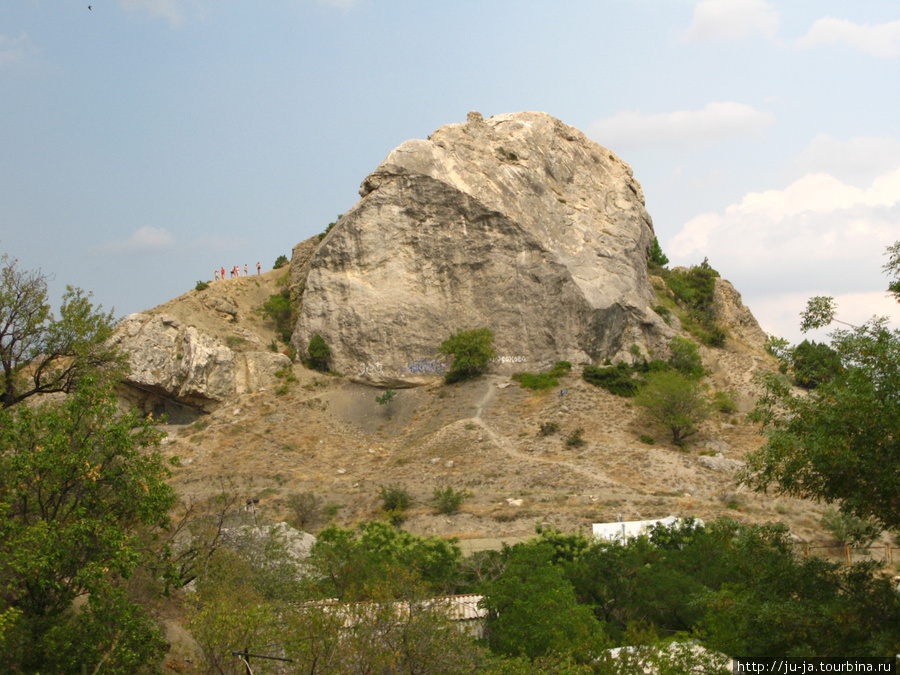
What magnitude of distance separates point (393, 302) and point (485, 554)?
2856 cm

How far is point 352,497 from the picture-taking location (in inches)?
1387

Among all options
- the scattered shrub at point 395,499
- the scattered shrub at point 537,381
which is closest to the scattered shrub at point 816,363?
the scattered shrub at point 395,499

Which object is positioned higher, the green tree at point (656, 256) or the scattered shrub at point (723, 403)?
the green tree at point (656, 256)

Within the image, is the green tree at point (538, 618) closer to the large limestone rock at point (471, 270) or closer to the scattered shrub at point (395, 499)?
the scattered shrub at point (395, 499)

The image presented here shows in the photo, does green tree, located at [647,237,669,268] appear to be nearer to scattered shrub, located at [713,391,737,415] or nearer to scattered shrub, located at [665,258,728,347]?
scattered shrub, located at [665,258,728,347]

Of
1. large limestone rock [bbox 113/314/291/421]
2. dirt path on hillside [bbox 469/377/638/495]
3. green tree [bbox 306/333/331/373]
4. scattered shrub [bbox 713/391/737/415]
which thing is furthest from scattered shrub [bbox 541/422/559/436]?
large limestone rock [bbox 113/314/291/421]

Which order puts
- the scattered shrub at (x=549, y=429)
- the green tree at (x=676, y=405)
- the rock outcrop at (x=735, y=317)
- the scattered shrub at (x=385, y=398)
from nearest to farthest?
the green tree at (x=676, y=405), the scattered shrub at (x=549, y=429), the scattered shrub at (x=385, y=398), the rock outcrop at (x=735, y=317)

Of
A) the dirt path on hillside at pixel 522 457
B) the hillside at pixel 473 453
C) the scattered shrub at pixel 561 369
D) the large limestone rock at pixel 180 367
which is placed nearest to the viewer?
the hillside at pixel 473 453

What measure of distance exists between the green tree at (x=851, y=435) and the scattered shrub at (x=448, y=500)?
Result: 2153 cm

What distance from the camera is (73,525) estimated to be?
11.7m

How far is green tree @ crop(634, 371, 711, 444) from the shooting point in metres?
39.7

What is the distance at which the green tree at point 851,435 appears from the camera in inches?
384

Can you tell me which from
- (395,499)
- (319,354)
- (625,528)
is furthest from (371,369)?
(625,528)

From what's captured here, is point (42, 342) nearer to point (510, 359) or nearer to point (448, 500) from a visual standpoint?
point (448, 500)
